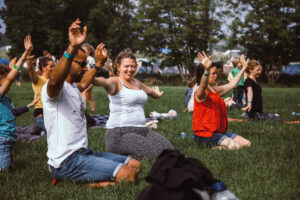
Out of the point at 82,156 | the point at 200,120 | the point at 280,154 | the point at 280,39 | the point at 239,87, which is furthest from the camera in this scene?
the point at 280,39

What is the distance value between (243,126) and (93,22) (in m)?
41.5

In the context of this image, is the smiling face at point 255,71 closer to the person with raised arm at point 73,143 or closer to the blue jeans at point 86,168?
the person with raised arm at point 73,143

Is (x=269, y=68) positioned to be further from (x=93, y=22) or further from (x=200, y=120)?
(x=200, y=120)

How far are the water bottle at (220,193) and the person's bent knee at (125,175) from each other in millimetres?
1660

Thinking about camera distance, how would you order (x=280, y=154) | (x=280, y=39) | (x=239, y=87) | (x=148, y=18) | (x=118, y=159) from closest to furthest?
(x=118, y=159) < (x=280, y=154) < (x=239, y=87) < (x=280, y=39) < (x=148, y=18)

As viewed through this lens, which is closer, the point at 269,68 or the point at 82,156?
the point at 82,156

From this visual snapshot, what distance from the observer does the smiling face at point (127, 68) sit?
5.16 meters

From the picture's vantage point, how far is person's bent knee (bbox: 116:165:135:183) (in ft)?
11.8

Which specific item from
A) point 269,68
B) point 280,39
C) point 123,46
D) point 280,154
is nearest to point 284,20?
point 280,39

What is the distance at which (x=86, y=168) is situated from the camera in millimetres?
3506

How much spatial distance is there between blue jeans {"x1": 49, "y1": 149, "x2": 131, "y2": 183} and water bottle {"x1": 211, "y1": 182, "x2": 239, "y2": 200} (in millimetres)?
1693

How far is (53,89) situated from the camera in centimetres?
308

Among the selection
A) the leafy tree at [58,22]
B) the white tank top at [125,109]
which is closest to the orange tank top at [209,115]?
the white tank top at [125,109]

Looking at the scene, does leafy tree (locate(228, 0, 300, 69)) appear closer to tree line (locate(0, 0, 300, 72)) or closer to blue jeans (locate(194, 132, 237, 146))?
tree line (locate(0, 0, 300, 72))
